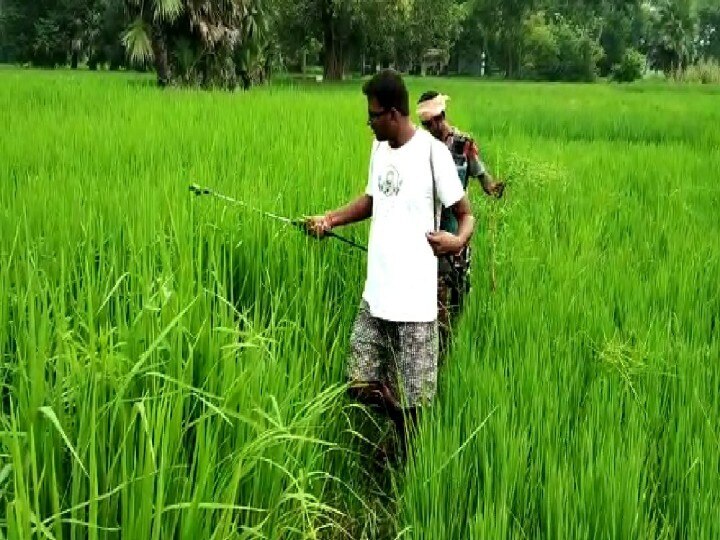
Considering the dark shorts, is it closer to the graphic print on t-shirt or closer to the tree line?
the graphic print on t-shirt

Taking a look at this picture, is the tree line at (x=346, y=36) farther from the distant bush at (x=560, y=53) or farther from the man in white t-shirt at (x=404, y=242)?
the man in white t-shirt at (x=404, y=242)

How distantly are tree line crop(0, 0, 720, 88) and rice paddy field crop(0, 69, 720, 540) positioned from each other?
31.8ft

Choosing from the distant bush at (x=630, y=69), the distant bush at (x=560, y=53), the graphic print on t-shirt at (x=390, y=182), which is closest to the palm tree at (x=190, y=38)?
the graphic print on t-shirt at (x=390, y=182)

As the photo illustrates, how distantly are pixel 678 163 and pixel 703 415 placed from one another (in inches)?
222

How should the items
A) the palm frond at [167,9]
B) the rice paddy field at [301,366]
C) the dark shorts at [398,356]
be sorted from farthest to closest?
the palm frond at [167,9] → the dark shorts at [398,356] → the rice paddy field at [301,366]

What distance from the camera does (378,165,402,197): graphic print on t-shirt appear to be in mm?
2545

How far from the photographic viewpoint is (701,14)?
229 feet

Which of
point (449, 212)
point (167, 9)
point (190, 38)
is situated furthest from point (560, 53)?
point (449, 212)

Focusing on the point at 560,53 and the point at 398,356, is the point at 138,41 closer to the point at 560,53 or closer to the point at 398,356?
the point at 398,356

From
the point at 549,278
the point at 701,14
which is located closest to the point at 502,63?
the point at 701,14

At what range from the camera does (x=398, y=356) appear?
2637mm

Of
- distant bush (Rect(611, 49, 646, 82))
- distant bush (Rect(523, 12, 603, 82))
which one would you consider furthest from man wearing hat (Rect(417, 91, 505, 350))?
distant bush (Rect(523, 12, 603, 82))

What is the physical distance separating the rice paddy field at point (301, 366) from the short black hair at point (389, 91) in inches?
28.3

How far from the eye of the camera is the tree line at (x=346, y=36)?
15.1 meters
